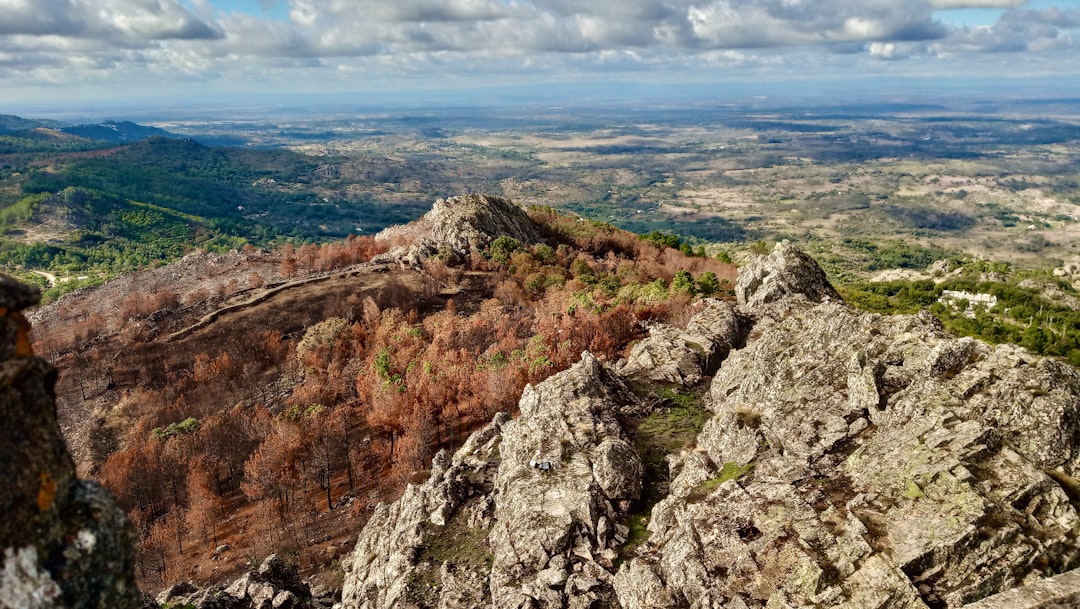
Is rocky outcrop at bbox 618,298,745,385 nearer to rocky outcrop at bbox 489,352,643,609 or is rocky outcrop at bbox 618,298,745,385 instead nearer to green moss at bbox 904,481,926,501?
rocky outcrop at bbox 489,352,643,609

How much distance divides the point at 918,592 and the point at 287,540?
103 feet

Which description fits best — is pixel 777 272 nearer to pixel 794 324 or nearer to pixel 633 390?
pixel 794 324

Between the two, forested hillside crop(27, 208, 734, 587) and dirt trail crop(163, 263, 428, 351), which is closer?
forested hillside crop(27, 208, 734, 587)

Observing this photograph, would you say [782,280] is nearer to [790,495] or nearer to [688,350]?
[688,350]

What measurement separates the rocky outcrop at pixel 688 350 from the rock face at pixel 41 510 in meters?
27.7

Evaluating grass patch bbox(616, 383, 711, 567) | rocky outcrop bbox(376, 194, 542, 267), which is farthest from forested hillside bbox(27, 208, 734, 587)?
grass patch bbox(616, 383, 711, 567)

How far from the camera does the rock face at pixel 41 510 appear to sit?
7.74 meters

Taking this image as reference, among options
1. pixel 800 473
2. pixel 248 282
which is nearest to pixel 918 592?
pixel 800 473

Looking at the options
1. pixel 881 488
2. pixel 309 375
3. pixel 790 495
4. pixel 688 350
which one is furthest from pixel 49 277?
pixel 881 488

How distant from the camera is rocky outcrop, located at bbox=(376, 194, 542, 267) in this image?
237ft

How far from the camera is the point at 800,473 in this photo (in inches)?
798

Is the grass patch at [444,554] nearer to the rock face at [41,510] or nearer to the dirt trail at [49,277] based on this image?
the rock face at [41,510]

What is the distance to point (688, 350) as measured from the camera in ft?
115

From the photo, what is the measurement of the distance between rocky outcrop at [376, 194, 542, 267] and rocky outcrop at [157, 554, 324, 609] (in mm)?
48896
